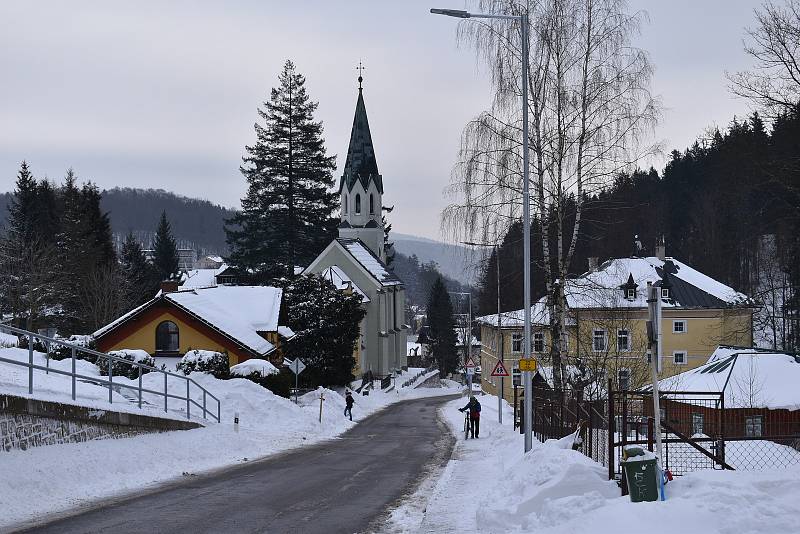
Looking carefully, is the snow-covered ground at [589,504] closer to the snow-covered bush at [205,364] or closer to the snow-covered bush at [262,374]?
the snow-covered bush at [205,364]

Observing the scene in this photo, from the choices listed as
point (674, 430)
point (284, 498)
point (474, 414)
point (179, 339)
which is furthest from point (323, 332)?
point (674, 430)

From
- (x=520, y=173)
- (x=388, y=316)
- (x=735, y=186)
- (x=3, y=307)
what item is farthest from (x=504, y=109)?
(x=735, y=186)

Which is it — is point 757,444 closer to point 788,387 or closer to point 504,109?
point 788,387

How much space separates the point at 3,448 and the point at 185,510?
323 centimetres

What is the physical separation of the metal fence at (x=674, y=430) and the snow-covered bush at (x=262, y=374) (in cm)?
1146

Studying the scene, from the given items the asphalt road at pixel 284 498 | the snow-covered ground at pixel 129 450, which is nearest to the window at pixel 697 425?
the asphalt road at pixel 284 498

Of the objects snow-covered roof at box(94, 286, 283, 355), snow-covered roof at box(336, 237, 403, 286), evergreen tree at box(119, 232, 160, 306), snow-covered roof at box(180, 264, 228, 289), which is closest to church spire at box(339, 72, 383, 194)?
snow-covered roof at box(336, 237, 403, 286)

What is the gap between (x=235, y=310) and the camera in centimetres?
4041

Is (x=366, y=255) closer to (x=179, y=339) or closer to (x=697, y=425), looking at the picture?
(x=179, y=339)

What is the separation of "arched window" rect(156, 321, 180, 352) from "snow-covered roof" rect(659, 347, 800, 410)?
2096 cm

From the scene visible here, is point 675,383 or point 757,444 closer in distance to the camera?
point 757,444

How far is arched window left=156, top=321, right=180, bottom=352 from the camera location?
36.8 meters

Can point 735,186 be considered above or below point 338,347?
above

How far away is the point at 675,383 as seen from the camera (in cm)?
3247
